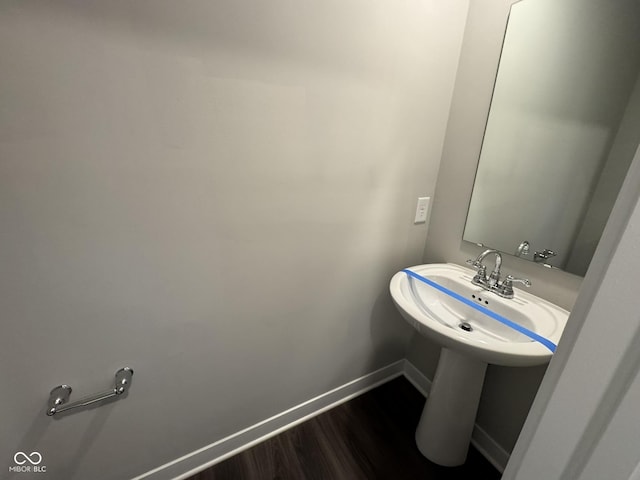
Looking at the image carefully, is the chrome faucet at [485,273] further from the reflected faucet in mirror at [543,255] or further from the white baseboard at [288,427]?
the white baseboard at [288,427]

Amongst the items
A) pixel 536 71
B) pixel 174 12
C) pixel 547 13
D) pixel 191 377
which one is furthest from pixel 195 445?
pixel 547 13

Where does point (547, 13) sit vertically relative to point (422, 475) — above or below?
above

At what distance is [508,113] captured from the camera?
1.03 metres

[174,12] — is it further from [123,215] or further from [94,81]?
[123,215]

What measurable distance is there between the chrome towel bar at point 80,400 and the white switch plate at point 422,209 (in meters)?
1.34

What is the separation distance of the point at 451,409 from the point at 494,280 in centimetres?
59

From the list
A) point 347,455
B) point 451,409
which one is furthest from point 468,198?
point 347,455

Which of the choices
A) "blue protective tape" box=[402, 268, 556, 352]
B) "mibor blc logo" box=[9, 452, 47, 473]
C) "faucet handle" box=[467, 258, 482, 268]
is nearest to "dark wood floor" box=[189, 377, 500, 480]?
"mibor blc logo" box=[9, 452, 47, 473]

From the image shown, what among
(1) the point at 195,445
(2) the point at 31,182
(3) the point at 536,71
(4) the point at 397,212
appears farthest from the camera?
(4) the point at 397,212

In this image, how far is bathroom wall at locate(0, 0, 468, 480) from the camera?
2.05 ft

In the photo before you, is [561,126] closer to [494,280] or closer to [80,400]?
[494,280]

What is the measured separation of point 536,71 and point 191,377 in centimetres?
172

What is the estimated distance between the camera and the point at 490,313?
0.96 m

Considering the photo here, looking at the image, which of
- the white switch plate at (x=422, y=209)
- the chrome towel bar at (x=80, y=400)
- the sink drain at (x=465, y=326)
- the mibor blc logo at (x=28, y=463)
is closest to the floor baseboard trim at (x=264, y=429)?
the mibor blc logo at (x=28, y=463)
